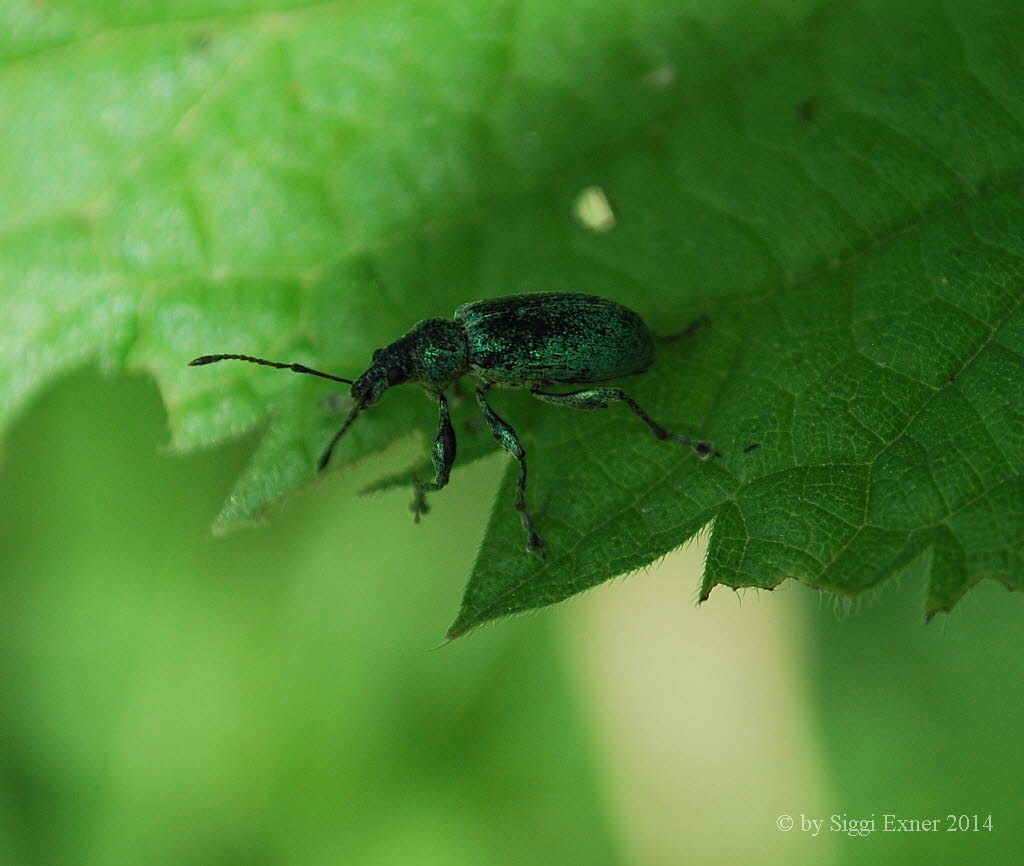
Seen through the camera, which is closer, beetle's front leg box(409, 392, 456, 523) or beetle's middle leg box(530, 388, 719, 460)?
beetle's middle leg box(530, 388, 719, 460)

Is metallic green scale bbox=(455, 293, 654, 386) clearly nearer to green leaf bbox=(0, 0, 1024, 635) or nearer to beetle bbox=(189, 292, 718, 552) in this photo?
beetle bbox=(189, 292, 718, 552)

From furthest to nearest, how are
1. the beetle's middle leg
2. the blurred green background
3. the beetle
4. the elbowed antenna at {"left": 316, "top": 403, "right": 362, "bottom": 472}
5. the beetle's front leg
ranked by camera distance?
the blurred green background → the beetle's front leg → the beetle → the elbowed antenna at {"left": 316, "top": 403, "right": 362, "bottom": 472} → the beetle's middle leg

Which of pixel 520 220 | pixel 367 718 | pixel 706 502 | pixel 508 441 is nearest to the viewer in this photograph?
pixel 706 502

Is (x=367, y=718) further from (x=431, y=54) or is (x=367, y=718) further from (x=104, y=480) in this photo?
(x=431, y=54)

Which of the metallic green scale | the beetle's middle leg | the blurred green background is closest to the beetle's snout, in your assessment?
the metallic green scale

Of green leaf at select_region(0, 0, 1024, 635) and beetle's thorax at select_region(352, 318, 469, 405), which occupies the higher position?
green leaf at select_region(0, 0, 1024, 635)

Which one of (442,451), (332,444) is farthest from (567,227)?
(332,444)

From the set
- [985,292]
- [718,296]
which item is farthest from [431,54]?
[985,292]
